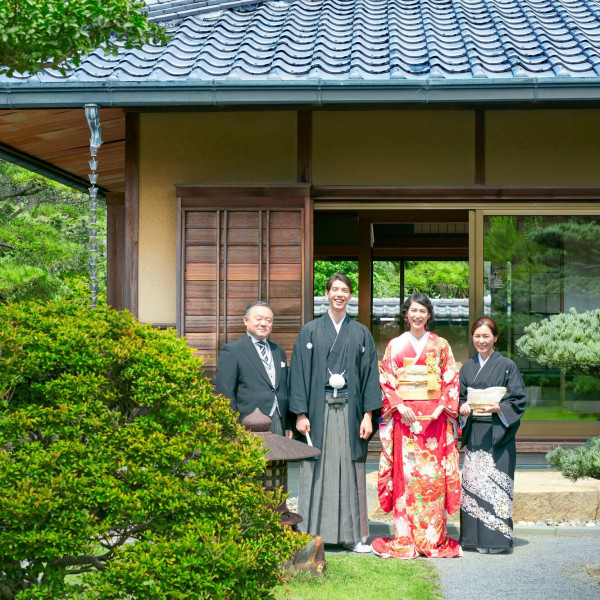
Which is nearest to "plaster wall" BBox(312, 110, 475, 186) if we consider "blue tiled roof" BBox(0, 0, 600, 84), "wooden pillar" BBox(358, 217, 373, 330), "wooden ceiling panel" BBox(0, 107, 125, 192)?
"blue tiled roof" BBox(0, 0, 600, 84)

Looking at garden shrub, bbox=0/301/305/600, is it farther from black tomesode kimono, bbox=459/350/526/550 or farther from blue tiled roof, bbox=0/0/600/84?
blue tiled roof, bbox=0/0/600/84

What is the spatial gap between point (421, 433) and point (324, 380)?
754 millimetres


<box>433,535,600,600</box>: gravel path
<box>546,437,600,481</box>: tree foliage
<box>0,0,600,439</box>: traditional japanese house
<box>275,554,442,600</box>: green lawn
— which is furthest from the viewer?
<box>0,0,600,439</box>: traditional japanese house

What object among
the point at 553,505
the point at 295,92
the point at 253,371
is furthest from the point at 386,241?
the point at 253,371

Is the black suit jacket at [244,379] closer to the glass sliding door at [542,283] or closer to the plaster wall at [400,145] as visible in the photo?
the plaster wall at [400,145]

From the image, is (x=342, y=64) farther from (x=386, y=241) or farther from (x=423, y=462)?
(x=386, y=241)

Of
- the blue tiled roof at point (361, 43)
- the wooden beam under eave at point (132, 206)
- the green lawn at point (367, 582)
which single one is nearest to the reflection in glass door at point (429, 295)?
the blue tiled roof at point (361, 43)

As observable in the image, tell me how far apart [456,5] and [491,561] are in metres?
6.02

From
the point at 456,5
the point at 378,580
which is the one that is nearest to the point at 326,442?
the point at 378,580

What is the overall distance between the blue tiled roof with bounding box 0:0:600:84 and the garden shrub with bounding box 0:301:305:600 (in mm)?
3204

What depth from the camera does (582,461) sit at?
17.5 feet

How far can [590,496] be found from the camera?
689cm

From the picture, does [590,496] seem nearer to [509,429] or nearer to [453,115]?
[509,429]

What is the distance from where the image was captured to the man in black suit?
20.4 feet
